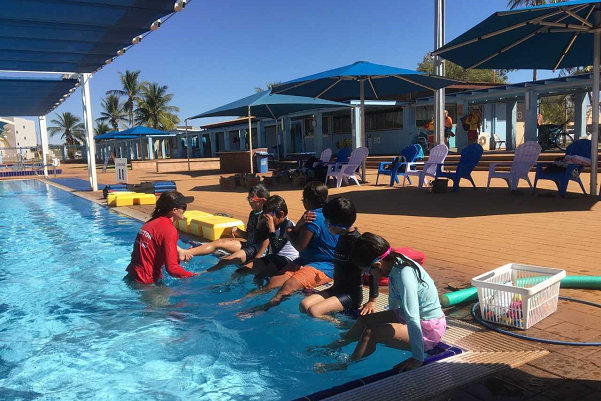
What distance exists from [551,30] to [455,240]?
16.0 feet

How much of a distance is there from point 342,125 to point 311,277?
893 inches

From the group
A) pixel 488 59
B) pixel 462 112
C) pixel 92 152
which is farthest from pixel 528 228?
pixel 462 112

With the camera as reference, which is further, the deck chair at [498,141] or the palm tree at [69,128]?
the palm tree at [69,128]

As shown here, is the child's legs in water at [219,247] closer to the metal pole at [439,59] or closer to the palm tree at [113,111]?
the metal pole at [439,59]

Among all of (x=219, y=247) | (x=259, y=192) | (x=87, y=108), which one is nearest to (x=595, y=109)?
(x=259, y=192)

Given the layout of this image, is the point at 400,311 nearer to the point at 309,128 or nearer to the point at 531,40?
the point at 531,40

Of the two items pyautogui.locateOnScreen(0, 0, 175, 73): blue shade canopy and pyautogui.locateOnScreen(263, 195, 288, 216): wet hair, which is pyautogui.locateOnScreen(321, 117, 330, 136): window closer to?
pyautogui.locateOnScreen(0, 0, 175, 73): blue shade canopy

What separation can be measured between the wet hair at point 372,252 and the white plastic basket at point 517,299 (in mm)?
781

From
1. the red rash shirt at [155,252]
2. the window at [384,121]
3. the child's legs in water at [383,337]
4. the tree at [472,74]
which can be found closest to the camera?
the child's legs in water at [383,337]

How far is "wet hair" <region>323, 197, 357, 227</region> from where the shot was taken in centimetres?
313

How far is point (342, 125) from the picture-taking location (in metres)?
25.9

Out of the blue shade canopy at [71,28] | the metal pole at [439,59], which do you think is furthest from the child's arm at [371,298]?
the metal pole at [439,59]

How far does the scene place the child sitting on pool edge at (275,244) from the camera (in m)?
4.39

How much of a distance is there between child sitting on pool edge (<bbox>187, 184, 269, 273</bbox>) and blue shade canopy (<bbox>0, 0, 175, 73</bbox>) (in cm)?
496
